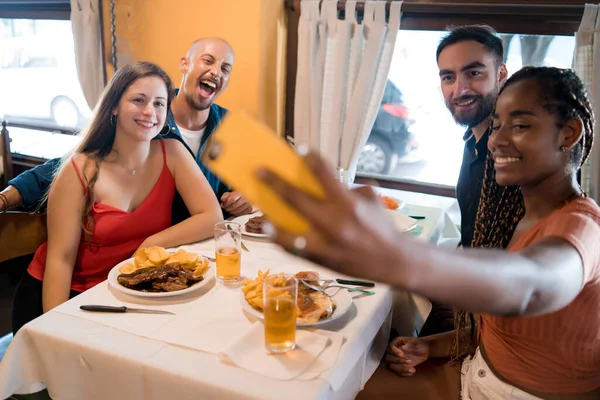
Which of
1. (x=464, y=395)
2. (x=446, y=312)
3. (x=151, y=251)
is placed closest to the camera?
(x=464, y=395)

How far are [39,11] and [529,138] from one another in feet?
13.2

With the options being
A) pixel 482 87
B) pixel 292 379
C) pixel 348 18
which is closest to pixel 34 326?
pixel 292 379

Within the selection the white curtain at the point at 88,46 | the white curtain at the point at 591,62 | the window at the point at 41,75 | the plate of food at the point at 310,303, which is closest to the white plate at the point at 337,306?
the plate of food at the point at 310,303

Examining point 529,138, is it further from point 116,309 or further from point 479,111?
point 479,111

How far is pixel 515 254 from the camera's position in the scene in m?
0.59


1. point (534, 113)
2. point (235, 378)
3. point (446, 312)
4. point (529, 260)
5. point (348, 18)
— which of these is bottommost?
point (446, 312)

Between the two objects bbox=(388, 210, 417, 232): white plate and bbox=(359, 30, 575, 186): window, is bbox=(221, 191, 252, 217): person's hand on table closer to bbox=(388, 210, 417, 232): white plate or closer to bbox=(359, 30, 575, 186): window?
bbox=(388, 210, 417, 232): white plate

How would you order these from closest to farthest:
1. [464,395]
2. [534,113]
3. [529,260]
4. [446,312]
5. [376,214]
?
[376,214] → [529,260] → [534,113] → [464,395] → [446,312]

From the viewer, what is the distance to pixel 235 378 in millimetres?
926

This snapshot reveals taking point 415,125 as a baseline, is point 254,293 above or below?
below

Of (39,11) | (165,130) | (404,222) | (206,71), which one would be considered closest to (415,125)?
(404,222)

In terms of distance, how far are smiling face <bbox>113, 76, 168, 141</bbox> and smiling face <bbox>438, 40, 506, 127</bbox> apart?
1189mm

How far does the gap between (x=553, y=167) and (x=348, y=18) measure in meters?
1.97

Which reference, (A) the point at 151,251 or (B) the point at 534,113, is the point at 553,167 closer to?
(B) the point at 534,113
